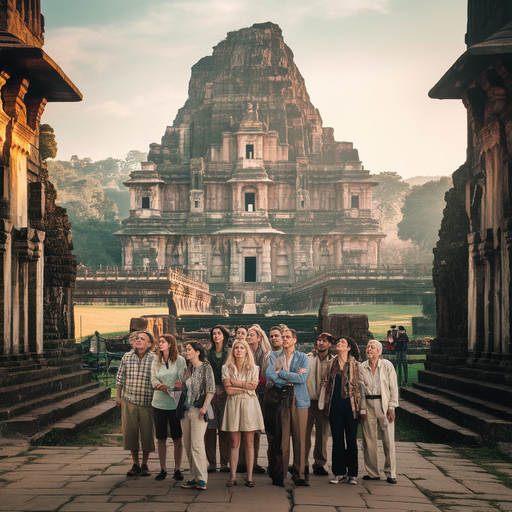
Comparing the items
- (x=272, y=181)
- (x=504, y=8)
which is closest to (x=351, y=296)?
(x=272, y=181)

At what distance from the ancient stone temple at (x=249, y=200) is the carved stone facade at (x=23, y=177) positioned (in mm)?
36185

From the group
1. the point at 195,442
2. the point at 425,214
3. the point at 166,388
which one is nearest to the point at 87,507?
the point at 195,442

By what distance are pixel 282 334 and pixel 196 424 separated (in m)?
1.16

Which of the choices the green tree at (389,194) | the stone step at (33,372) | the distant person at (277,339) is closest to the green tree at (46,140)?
the stone step at (33,372)

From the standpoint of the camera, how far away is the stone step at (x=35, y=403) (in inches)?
340

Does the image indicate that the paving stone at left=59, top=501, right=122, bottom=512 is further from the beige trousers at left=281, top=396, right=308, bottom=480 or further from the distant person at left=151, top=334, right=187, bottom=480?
the beige trousers at left=281, top=396, right=308, bottom=480

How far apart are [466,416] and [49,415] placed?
17.3 feet

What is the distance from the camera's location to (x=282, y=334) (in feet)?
22.6

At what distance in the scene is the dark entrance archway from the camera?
50.0 m

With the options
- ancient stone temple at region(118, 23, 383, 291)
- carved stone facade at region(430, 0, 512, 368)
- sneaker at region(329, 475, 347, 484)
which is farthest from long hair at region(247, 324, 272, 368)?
ancient stone temple at region(118, 23, 383, 291)

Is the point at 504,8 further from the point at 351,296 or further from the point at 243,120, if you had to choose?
the point at 243,120

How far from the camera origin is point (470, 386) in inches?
397

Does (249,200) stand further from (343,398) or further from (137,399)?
(343,398)

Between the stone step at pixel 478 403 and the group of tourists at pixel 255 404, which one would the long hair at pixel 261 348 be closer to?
the group of tourists at pixel 255 404
